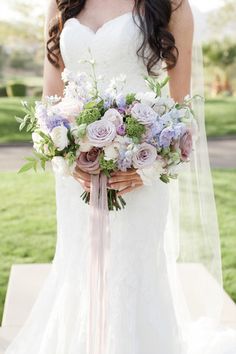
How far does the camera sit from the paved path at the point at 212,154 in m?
11.4

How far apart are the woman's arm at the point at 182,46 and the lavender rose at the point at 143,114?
672 mm

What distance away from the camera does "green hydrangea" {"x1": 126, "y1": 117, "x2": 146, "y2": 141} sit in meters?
2.95

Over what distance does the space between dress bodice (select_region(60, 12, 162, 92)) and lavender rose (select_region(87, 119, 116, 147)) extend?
71 centimetres

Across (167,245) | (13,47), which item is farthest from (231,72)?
(167,245)

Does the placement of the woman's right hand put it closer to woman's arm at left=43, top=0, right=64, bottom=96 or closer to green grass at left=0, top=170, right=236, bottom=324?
woman's arm at left=43, top=0, right=64, bottom=96

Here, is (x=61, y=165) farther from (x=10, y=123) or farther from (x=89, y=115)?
(x=10, y=123)

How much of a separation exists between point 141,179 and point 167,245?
1.08 m

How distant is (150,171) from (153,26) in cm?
86

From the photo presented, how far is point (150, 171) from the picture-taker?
3.05 meters

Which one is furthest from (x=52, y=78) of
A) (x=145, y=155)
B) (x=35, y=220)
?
(x=35, y=220)

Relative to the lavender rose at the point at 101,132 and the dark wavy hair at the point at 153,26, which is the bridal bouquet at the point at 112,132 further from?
the dark wavy hair at the point at 153,26

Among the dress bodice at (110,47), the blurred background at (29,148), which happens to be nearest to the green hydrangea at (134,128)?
the dress bodice at (110,47)

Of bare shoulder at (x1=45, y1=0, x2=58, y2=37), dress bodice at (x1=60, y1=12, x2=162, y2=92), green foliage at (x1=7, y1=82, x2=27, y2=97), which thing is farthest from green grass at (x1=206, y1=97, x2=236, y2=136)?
dress bodice at (x1=60, y1=12, x2=162, y2=92)

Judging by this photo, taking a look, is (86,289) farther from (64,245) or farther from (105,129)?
(105,129)
